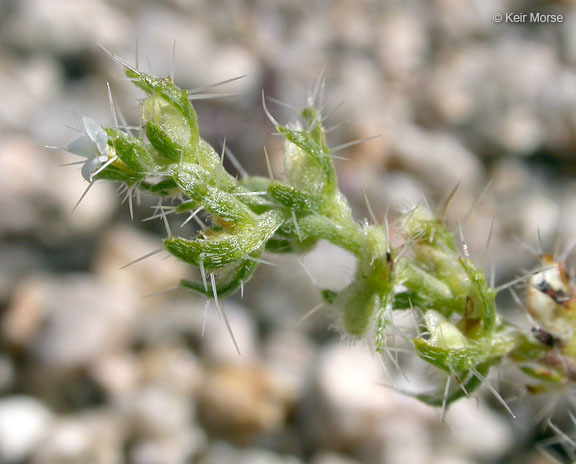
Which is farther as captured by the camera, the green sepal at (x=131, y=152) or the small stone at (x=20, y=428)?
the small stone at (x=20, y=428)

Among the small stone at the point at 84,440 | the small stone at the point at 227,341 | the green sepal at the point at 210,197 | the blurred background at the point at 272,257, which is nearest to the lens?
the green sepal at the point at 210,197

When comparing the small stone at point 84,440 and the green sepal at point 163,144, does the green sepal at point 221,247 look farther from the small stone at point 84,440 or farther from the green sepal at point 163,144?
the small stone at point 84,440

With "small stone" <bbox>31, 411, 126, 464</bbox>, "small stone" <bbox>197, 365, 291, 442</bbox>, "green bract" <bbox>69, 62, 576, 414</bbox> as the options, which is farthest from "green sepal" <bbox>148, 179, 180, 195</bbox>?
"small stone" <bbox>31, 411, 126, 464</bbox>

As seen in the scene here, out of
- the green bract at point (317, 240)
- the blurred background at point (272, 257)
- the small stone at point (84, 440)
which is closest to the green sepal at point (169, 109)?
the green bract at point (317, 240)

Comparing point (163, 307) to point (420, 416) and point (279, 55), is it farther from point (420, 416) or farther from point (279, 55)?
point (279, 55)

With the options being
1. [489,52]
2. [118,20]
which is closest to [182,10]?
[118,20]

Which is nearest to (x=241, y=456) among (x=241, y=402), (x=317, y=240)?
(x=241, y=402)

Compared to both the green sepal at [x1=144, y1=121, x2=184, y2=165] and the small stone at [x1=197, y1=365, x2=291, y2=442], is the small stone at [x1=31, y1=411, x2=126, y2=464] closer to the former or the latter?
the small stone at [x1=197, y1=365, x2=291, y2=442]

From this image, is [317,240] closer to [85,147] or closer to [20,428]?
[85,147]
